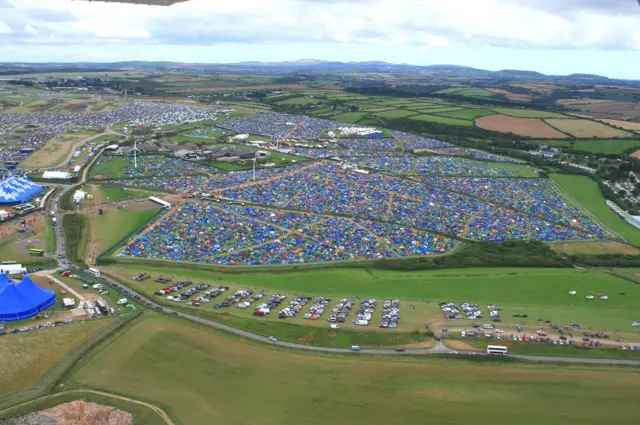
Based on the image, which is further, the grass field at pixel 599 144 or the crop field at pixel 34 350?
the grass field at pixel 599 144

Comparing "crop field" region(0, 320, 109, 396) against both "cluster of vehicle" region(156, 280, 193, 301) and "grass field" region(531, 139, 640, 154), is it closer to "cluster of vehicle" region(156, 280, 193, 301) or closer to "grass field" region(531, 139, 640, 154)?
"cluster of vehicle" region(156, 280, 193, 301)

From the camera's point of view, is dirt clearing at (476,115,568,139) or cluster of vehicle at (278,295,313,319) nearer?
cluster of vehicle at (278,295,313,319)

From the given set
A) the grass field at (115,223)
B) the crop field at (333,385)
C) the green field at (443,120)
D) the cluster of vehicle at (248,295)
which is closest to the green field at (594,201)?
the crop field at (333,385)

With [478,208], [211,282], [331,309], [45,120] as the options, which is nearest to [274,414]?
[331,309]

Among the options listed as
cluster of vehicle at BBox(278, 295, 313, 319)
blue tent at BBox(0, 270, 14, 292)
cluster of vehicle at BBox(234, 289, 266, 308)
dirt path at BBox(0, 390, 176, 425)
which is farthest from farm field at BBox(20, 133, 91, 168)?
dirt path at BBox(0, 390, 176, 425)

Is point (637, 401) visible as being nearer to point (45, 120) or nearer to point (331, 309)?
point (331, 309)

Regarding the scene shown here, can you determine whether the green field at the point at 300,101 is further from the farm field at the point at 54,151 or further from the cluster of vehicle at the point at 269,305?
the cluster of vehicle at the point at 269,305
